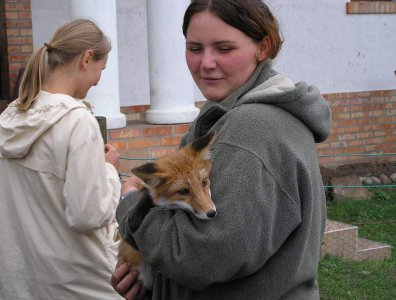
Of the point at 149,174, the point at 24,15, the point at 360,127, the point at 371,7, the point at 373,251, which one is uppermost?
the point at 371,7

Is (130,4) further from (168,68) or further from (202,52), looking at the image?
(202,52)

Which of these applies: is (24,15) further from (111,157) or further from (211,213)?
(211,213)

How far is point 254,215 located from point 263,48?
613 millimetres

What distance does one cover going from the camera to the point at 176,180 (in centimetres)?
237

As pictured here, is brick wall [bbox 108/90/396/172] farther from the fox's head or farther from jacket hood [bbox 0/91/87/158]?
the fox's head

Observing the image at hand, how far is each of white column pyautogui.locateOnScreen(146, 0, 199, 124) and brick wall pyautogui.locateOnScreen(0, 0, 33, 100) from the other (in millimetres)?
1518

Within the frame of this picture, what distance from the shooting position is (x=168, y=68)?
24.6ft

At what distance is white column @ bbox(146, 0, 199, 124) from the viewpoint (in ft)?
24.3

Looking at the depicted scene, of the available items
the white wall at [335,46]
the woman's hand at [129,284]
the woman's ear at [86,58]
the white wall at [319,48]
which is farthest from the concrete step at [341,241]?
the woman's hand at [129,284]

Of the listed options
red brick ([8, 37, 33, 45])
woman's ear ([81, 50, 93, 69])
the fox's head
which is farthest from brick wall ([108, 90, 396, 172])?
the fox's head

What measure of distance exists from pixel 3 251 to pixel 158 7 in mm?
4381

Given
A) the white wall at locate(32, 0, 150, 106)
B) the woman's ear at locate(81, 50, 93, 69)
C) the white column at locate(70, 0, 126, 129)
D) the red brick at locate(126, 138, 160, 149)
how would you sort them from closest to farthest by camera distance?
the woman's ear at locate(81, 50, 93, 69), the white column at locate(70, 0, 126, 129), the red brick at locate(126, 138, 160, 149), the white wall at locate(32, 0, 150, 106)

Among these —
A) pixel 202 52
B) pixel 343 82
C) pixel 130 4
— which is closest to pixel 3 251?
pixel 202 52

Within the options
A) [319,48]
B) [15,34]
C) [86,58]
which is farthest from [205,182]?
[319,48]
